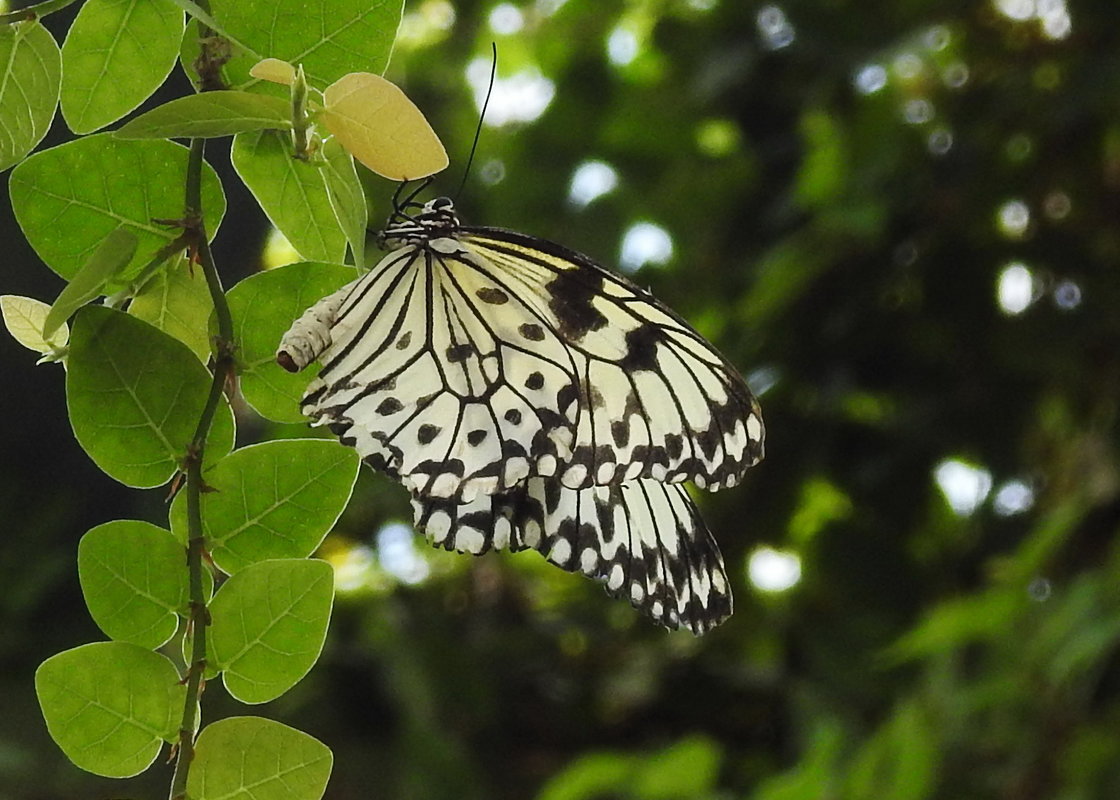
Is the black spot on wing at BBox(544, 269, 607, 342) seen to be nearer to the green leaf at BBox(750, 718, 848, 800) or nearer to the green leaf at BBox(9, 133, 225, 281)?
the green leaf at BBox(9, 133, 225, 281)

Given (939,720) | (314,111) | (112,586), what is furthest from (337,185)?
(939,720)

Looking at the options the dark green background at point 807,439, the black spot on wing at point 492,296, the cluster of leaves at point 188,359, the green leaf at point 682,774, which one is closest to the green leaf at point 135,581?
the cluster of leaves at point 188,359

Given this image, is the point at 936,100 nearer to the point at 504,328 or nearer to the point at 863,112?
the point at 863,112

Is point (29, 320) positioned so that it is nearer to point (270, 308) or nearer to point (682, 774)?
point (270, 308)

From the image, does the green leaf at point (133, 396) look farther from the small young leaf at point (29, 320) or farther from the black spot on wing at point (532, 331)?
the black spot on wing at point (532, 331)

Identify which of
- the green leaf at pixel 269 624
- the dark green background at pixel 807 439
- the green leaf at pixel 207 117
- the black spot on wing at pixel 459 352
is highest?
the dark green background at pixel 807 439
